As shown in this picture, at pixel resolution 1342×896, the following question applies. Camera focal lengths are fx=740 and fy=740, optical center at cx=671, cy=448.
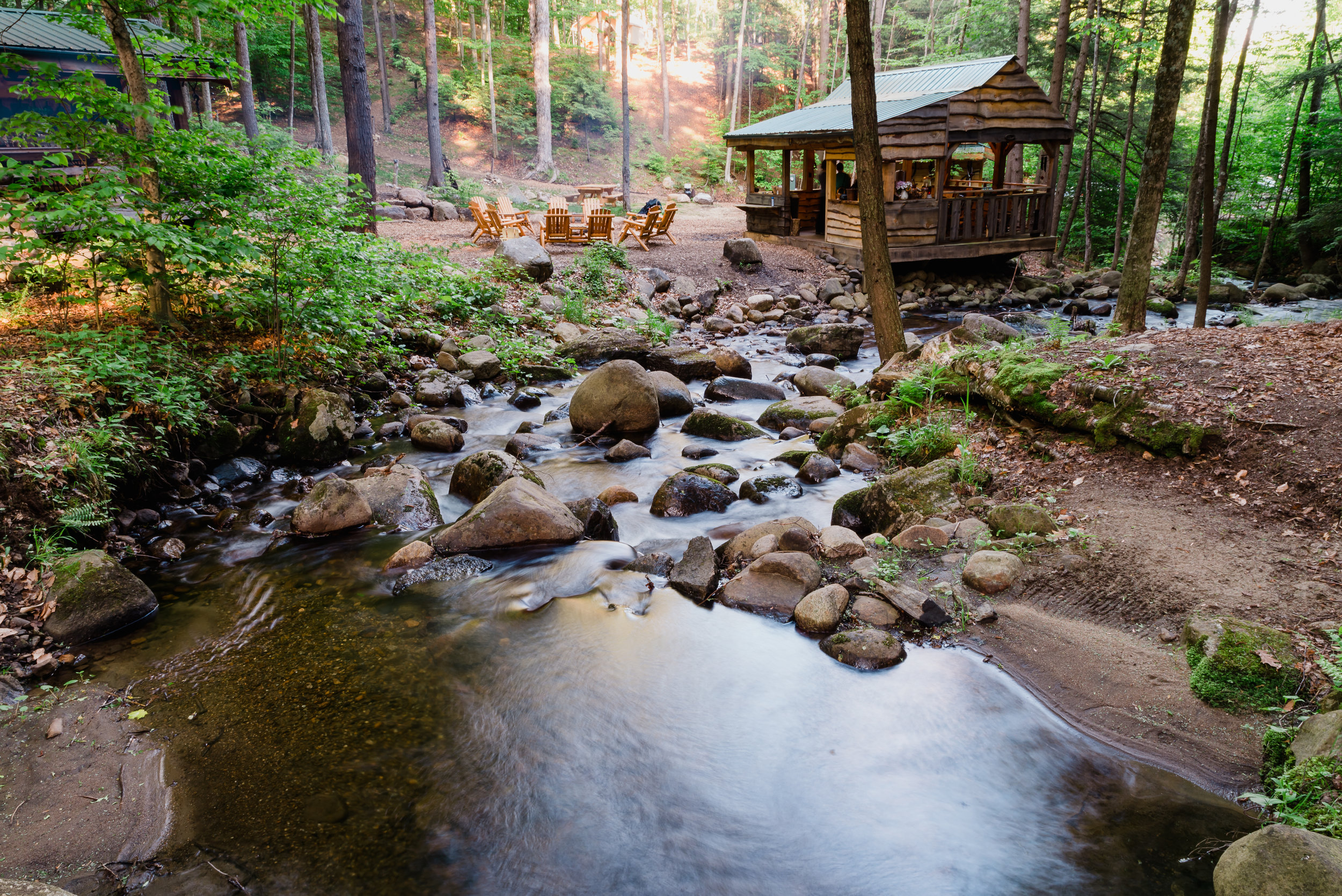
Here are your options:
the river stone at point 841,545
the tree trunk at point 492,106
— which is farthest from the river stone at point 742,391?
the tree trunk at point 492,106

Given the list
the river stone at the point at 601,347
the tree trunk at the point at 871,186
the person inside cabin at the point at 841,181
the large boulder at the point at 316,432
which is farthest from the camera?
the person inside cabin at the point at 841,181

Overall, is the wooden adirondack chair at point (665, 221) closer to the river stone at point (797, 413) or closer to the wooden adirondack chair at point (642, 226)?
the wooden adirondack chair at point (642, 226)

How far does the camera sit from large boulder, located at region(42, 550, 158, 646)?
4.36m

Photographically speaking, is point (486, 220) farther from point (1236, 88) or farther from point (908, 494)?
point (1236, 88)

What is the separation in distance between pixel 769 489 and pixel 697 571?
1.70 m

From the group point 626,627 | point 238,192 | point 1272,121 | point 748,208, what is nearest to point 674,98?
point 748,208

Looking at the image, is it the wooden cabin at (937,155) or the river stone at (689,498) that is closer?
the river stone at (689,498)

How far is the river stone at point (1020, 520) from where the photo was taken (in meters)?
4.93

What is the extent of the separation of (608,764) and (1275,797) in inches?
113

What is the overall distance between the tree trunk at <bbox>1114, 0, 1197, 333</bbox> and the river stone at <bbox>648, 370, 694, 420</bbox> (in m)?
4.90

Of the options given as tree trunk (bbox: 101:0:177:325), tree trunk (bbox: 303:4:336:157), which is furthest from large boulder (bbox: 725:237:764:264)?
tree trunk (bbox: 101:0:177:325)

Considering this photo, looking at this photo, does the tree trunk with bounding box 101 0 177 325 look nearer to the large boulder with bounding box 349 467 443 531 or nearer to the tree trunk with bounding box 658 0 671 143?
the large boulder with bounding box 349 467 443 531

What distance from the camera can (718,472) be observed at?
705cm

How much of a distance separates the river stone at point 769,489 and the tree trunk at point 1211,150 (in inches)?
251
